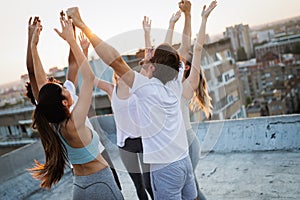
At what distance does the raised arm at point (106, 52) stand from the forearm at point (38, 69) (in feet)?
1.56

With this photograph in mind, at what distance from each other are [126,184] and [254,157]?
1414 millimetres

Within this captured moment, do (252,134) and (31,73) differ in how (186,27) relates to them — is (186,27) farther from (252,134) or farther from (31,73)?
(252,134)

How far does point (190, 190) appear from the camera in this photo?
183cm

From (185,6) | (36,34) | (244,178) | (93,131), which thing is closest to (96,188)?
(93,131)

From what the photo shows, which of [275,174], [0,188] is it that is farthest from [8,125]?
[275,174]

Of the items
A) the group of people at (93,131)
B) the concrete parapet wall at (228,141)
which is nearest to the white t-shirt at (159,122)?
the group of people at (93,131)

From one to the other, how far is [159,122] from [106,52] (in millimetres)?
434

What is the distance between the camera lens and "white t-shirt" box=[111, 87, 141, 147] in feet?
6.68

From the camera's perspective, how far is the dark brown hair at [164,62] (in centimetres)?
168

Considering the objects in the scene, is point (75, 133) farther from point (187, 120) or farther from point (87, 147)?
point (187, 120)

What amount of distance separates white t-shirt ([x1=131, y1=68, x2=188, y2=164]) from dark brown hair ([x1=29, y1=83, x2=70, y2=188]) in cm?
36

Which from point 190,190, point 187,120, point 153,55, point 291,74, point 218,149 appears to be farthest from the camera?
point 291,74

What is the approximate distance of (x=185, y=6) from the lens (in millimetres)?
2275

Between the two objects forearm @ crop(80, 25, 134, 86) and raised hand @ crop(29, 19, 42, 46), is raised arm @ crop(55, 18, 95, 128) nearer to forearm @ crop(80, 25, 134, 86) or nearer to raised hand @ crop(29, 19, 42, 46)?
forearm @ crop(80, 25, 134, 86)
